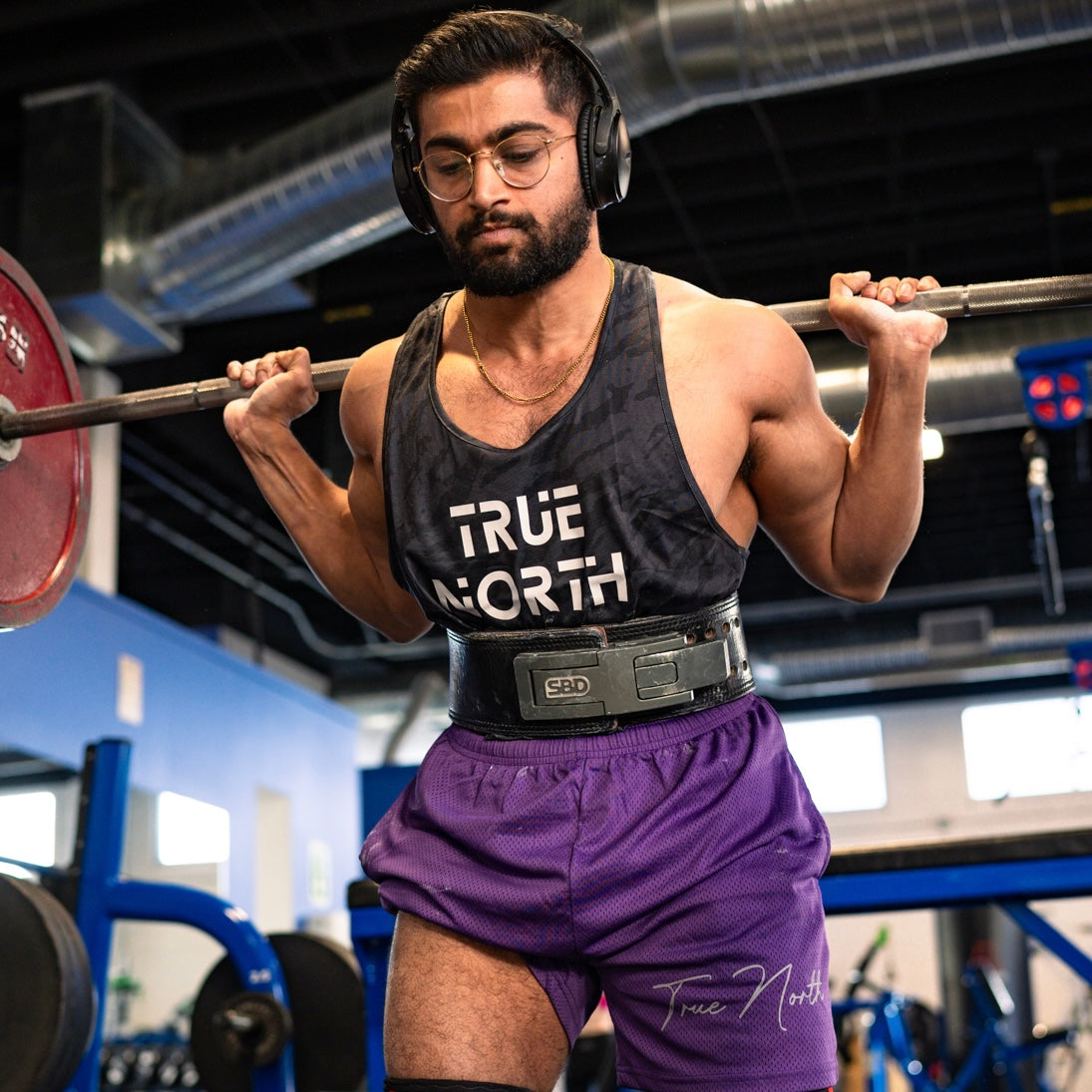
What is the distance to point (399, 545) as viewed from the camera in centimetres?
164

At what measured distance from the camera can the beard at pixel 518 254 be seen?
1562mm

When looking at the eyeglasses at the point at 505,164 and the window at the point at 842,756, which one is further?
the window at the point at 842,756

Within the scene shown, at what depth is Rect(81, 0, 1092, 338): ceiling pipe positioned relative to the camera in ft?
14.2

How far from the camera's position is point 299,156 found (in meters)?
5.28

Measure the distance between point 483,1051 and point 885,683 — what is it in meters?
12.7

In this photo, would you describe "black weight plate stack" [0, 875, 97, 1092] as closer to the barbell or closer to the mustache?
the barbell

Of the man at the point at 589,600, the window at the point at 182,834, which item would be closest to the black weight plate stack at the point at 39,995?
the man at the point at 589,600

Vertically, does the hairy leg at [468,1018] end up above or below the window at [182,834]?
below

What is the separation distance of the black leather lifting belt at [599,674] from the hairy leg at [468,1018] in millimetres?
245

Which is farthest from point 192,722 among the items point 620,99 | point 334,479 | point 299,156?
point 620,99

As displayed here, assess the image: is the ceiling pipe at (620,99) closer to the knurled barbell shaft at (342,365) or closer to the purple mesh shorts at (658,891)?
the knurled barbell shaft at (342,365)

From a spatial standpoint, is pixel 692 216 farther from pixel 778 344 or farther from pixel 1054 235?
pixel 778 344

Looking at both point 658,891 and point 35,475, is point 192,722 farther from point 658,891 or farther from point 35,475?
point 658,891

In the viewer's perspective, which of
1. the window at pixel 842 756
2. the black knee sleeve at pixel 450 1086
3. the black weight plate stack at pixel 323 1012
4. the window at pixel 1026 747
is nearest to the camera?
the black knee sleeve at pixel 450 1086
